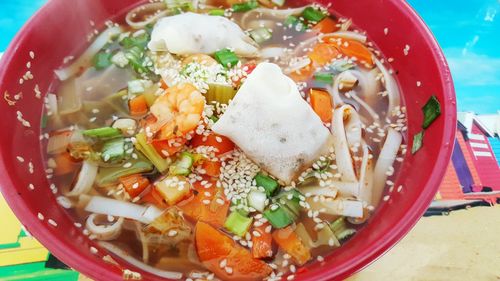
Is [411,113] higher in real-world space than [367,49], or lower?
lower

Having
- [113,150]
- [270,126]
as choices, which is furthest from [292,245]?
[113,150]

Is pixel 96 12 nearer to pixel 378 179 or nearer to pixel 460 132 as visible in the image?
pixel 378 179

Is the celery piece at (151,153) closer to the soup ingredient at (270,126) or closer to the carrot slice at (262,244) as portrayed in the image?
the soup ingredient at (270,126)

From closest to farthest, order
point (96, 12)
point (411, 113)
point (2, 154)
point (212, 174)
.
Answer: point (2, 154) → point (212, 174) → point (411, 113) → point (96, 12)

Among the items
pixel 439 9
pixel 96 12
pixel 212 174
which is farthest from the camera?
pixel 439 9

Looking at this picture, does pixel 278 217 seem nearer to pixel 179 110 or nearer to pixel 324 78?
pixel 179 110

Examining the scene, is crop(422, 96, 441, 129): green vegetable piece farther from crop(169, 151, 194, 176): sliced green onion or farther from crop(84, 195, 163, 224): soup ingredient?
crop(84, 195, 163, 224): soup ingredient

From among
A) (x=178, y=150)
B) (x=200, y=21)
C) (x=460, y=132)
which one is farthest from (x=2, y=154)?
(x=460, y=132)
